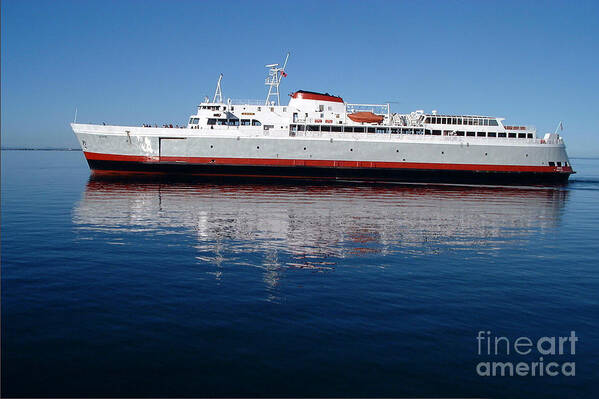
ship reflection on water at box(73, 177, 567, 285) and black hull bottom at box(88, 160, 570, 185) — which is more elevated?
black hull bottom at box(88, 160, 570, 185)

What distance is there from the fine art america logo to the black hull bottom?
40.1m

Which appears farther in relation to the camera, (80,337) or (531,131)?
(531,131)

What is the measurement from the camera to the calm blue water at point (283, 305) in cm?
679

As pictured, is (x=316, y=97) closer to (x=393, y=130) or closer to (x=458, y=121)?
(x=393, y=130)

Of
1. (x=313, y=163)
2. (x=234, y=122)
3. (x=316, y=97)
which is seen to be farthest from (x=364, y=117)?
(x=234, y=122)

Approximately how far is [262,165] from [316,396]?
138ft

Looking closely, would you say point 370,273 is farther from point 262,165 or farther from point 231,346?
point 262,165

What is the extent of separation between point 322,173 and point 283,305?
39113mm

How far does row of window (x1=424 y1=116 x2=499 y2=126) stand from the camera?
49688mm

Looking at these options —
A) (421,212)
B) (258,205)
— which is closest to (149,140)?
(258,205)

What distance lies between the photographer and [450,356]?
7.62 metres

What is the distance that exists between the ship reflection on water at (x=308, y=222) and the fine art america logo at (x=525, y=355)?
18.2 ft

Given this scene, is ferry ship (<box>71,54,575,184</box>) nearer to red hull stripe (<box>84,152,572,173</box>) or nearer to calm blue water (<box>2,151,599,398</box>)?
red hull stripe (<box>84,152,572,173</box>)

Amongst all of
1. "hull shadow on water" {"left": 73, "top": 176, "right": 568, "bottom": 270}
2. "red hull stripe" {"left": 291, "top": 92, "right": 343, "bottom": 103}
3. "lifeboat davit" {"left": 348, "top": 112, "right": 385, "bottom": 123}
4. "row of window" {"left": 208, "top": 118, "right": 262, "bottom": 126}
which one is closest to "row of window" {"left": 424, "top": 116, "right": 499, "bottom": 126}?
"lifeboat davit" {"left": 348, "top": 112, "right": 385, "bottom": 123}
